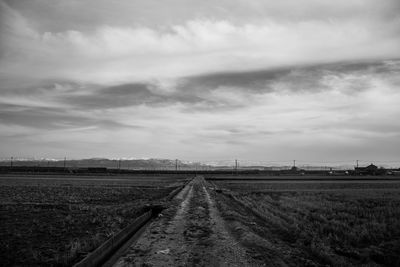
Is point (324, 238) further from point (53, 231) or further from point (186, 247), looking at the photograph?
point (53, 231)

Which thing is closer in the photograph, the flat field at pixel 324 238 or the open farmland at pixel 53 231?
the open farmland at pixel 53 231

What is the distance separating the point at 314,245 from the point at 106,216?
9.44 metres

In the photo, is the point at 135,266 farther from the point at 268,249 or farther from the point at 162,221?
the point at 162,221

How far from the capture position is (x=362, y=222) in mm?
15633

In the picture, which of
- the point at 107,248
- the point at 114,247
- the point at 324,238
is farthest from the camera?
the point at 324,238

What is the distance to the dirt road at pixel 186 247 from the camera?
7.82 meters

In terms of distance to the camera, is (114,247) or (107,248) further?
(114,247)

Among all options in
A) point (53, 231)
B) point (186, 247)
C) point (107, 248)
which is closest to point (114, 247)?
point (107, 248)

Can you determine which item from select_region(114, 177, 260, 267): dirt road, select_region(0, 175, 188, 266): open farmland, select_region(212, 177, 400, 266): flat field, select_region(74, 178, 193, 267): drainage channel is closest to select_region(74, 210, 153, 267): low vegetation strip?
select_region(74, 178, 193, 267): drainage channel

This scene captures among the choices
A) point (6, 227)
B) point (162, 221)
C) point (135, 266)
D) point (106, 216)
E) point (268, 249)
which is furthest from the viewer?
point (106, 216)

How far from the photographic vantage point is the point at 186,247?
364 inches

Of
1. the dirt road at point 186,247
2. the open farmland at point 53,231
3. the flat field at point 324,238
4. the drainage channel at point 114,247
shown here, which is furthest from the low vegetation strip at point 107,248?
the flat field at point 324,238

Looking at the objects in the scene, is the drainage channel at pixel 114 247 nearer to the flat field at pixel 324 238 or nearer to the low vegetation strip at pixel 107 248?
the low vegetation strip at pixel 107 248

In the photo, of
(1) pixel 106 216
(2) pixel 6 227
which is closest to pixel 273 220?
(1) pixel 106 216
